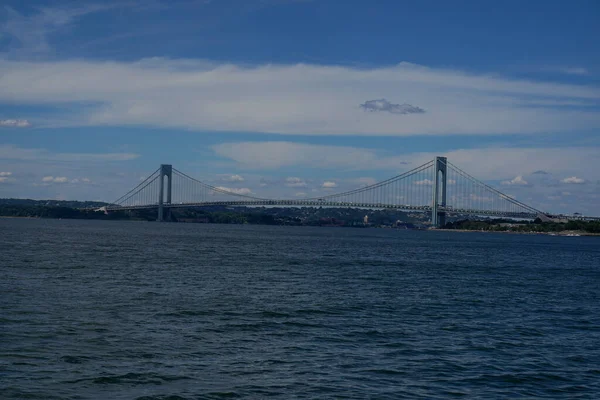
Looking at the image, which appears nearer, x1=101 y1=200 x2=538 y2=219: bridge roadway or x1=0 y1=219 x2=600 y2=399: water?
x1=0 y1=219 x2=600 y2=399: water

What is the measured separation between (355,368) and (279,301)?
7560mm

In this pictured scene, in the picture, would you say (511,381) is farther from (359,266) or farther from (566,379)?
(359,266)

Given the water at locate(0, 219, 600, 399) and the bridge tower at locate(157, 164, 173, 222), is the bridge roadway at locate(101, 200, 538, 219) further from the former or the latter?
the water at locate(0, 219, 600, 399)

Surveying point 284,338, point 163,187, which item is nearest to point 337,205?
point 163,187

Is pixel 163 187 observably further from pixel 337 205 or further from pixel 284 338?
pixel 284 338

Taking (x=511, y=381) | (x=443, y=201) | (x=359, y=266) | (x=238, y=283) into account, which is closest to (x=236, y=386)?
(x=511, y=381)

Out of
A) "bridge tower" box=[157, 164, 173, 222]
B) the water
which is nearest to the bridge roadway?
"bridge tower" box=[157, 164, 173, 222]

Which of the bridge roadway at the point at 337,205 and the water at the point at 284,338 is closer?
the water at the point at 284,338

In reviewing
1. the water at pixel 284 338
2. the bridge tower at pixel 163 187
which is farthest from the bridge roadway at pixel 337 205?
the water at pixel 284 338

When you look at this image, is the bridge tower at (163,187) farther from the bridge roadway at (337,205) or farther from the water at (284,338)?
the water at (284,338)

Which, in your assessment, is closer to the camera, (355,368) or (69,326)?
(355,368)

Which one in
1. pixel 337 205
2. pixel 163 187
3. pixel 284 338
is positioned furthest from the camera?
pixel 163 187

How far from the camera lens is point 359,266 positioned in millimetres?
32625

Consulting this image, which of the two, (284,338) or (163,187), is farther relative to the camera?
(163,187)
